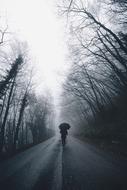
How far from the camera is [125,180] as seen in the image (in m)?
3.19

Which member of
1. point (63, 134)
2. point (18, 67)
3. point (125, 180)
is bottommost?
point (125, 180)

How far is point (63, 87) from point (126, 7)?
15602 mm

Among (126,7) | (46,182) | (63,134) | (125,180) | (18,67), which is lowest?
(125,180)

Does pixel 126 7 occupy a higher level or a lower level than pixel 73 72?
lower

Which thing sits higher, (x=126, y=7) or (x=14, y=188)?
(x=126, y=7)

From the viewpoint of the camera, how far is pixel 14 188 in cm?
340

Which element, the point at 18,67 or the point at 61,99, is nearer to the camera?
the point at 18,67

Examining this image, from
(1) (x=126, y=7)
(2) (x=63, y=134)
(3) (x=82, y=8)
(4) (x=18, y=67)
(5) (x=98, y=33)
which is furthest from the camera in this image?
(4) (x=18, y=67)

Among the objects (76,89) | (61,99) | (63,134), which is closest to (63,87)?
(76,89)

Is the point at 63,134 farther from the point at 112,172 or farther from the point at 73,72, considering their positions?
the point at 112,172

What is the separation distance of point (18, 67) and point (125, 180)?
16.5 metres

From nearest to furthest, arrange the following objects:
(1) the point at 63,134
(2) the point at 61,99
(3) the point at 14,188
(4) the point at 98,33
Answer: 1. (3) the point at 14,188
2. (4) the point at 98,33
3. (1) the point at 63,134
4. (2) the point at 61,99

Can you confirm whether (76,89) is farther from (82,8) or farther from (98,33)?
(82,8)

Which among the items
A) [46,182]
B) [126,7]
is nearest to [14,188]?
[46,182]
